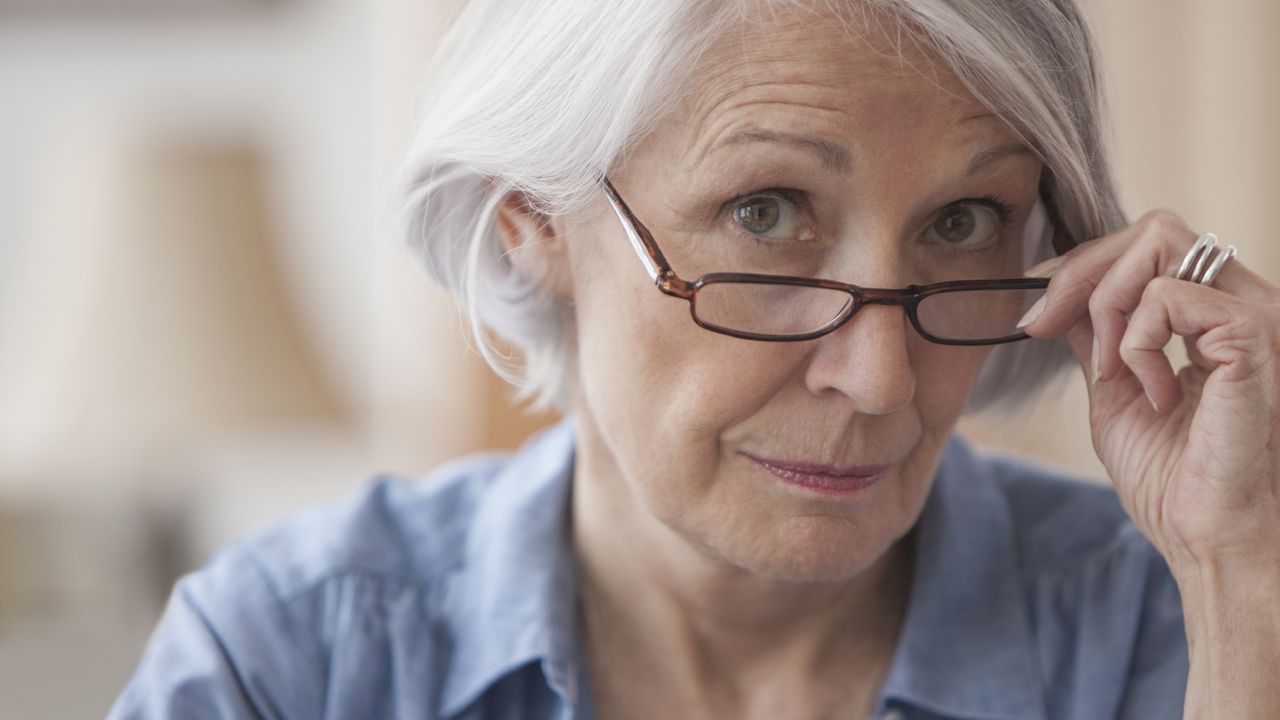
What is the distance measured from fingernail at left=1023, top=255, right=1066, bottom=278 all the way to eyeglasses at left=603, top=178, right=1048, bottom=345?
0.14 feet

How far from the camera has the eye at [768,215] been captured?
1.14m

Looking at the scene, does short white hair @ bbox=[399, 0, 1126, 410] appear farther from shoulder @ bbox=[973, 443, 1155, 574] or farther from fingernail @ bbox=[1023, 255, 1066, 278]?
shoulder @ bbox=[973, 443, 1155, 574]

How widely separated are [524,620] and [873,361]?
19.6 inches

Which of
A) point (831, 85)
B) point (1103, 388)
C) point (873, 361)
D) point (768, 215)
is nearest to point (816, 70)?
point (831, 85)

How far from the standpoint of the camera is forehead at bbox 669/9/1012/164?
3.59 feet

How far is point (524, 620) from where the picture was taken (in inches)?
54.6

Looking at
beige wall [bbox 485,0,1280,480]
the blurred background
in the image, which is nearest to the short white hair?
the blurred background

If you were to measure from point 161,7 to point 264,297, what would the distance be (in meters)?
1.20

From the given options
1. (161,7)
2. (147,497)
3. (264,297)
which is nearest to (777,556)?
(264,297)

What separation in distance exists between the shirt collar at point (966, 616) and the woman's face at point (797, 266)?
188 millimetres

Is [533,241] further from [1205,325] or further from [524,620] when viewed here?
[1205,325]

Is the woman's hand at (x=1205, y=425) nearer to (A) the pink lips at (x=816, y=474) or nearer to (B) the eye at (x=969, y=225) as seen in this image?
(B) the eye at (x=969, y=225)

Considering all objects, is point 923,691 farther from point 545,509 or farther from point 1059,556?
point 545,509

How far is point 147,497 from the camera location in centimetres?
290
